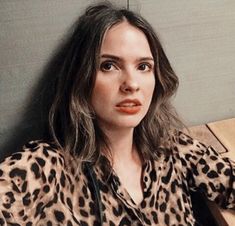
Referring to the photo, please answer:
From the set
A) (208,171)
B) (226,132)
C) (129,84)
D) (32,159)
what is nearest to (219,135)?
(226,132)

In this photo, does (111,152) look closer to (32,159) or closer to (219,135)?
(32,159)

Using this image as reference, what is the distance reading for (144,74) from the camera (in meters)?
1.07

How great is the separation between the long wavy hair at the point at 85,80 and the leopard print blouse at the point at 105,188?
0.17 ft

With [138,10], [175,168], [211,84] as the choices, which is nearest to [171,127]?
[175,168]

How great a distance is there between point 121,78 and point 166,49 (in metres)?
0.34

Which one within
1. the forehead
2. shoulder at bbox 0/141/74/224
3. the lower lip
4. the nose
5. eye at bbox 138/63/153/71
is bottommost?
shoulder at bbox 0/141/74/224

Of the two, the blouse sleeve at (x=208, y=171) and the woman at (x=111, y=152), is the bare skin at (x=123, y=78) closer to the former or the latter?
the woman at (x=111, y=152)

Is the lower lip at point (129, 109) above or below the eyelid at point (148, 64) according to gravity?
below

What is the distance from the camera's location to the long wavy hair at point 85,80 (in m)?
1.03

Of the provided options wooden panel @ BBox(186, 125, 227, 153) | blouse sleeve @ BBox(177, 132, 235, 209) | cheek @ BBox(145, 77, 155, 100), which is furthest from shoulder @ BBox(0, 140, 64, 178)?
wooden panel @ BBox(186, 125, 227, 153)

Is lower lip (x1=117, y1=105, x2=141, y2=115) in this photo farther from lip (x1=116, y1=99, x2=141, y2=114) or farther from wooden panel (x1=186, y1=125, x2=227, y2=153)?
wooden panel (x1=186, y1=125, x2=227, y2=153)

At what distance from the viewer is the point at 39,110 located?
4.02 ft

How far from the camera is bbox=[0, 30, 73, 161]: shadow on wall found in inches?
45.8

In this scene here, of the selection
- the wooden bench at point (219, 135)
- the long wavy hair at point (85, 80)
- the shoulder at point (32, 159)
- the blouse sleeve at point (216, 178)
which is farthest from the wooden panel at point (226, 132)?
the shoulder at point (32, 159)
